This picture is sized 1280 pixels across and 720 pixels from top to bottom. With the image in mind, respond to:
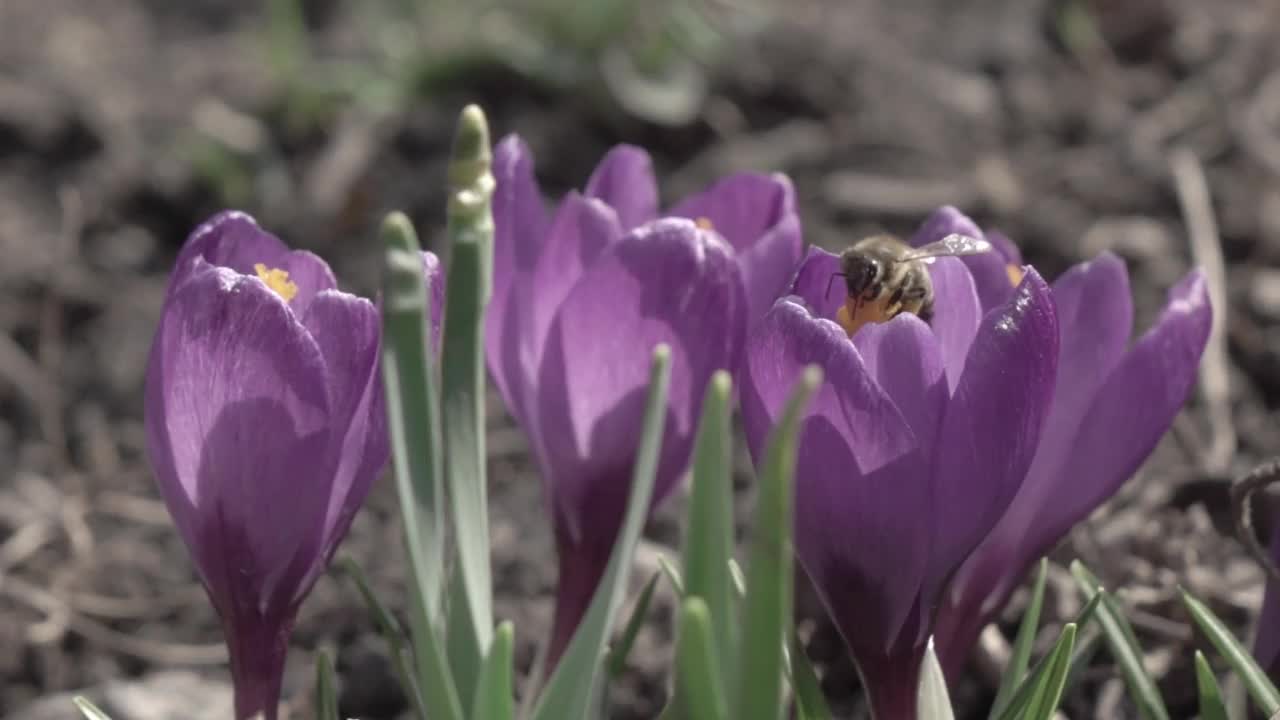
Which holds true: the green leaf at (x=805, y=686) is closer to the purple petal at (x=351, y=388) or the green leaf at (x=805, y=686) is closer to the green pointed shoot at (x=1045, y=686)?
the green pointed shoot at (x=1045, y=686)

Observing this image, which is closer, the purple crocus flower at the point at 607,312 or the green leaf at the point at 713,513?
the green leaf at the point at 713,513

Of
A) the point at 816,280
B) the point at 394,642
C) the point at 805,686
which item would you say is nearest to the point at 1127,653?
the point at 805,686

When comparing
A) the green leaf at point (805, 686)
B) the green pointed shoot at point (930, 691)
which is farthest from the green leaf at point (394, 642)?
the green pointed shoot at point (930, 691)

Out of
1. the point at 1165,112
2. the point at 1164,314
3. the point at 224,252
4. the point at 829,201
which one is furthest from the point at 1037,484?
the point at 1165,112

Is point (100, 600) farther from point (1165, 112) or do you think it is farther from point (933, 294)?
point (1165, 112)

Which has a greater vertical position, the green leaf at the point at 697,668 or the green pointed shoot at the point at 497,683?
the green leaf at the point at 697,668

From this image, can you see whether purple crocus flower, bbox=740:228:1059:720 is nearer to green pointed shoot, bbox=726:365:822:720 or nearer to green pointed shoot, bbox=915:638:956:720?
green pointed shoot, bbox=915:638:956:720
